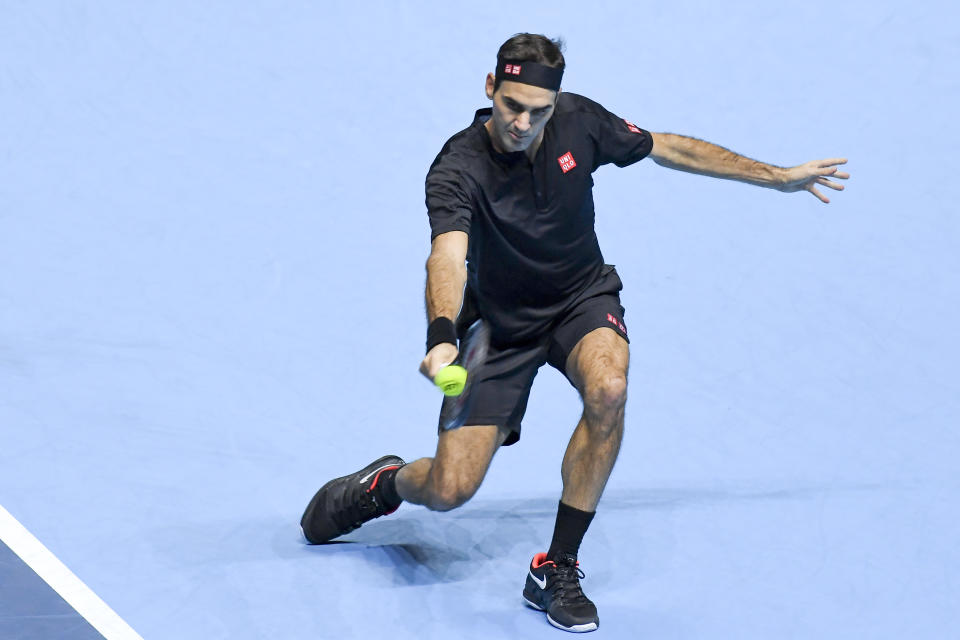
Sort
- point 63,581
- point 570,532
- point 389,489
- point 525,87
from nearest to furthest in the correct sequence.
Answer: point 525,87 → point 63,581 → point 570,532 → point 389,489

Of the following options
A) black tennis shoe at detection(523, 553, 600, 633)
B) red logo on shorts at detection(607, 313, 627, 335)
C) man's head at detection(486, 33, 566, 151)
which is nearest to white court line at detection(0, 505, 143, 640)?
black tennis shoe at detection(523, 553, 600, 633)

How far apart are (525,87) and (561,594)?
1.48 meters

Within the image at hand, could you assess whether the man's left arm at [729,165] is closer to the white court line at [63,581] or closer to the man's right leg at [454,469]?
the man's right leg at [454,469]

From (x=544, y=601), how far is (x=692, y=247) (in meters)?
2.75

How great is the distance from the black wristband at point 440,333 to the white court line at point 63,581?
1.21 metres

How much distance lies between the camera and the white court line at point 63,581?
13.0ft

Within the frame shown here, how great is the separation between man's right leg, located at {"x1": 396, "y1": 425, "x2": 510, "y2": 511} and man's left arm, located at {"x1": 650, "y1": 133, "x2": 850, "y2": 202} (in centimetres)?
104

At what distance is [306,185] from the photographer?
6.80m

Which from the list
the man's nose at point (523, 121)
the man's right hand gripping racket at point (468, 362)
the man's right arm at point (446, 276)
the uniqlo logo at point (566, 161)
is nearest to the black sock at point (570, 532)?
the man's right hand gripping racket at point (468, 362)

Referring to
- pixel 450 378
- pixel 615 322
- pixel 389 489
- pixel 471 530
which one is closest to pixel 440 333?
pixel 450 378

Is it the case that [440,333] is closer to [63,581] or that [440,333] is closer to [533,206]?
[533,206]

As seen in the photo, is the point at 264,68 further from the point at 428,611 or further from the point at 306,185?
the point at 428,611

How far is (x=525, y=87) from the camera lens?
407 cm

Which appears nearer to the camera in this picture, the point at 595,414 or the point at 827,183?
the point at 595,414
